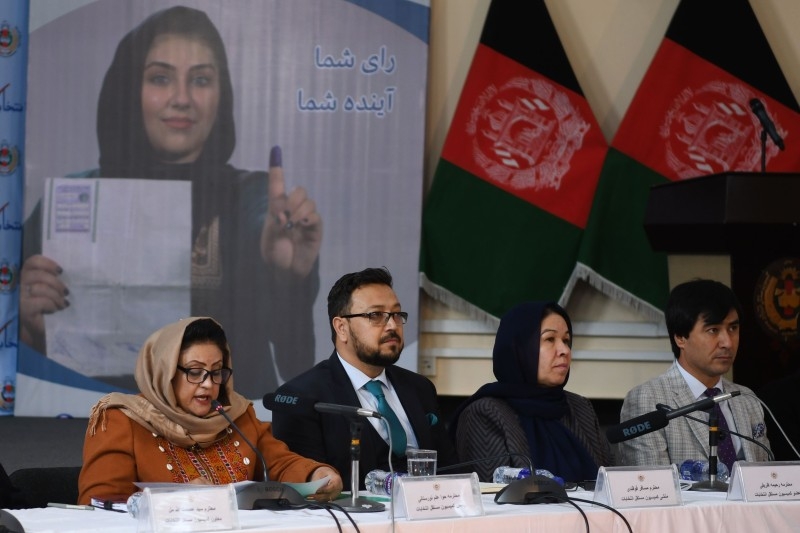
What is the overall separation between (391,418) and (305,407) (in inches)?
10.7

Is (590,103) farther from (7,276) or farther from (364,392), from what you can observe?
(364,392)

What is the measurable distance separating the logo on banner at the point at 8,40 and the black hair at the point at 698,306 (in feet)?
12.9

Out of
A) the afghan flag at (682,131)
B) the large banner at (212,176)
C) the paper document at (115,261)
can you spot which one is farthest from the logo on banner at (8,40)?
the afghan flag at (682,131)

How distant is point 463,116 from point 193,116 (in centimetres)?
140

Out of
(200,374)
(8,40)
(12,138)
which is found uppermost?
(8,40)

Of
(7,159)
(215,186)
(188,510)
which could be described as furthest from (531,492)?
(7,159)

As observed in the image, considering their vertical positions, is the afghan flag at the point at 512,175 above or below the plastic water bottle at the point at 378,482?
above

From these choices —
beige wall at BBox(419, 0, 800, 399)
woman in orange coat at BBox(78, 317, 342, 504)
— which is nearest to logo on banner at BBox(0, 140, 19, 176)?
beige wall at BBox(419, 0, 800, 399)

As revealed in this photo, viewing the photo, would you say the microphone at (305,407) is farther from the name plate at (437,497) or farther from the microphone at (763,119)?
the microphone at (763,119)

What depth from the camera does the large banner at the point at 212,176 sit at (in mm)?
5742

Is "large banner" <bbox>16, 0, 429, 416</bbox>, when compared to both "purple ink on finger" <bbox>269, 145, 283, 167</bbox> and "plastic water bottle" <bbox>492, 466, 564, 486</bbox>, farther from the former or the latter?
"plastic water bottle" <bbox>492, 466, 564, 486</bbox>

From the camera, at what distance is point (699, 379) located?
3365 millimetres

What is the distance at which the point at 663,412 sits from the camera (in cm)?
262

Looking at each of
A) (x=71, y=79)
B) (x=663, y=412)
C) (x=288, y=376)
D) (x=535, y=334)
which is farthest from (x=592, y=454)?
(x=71, y=79)
